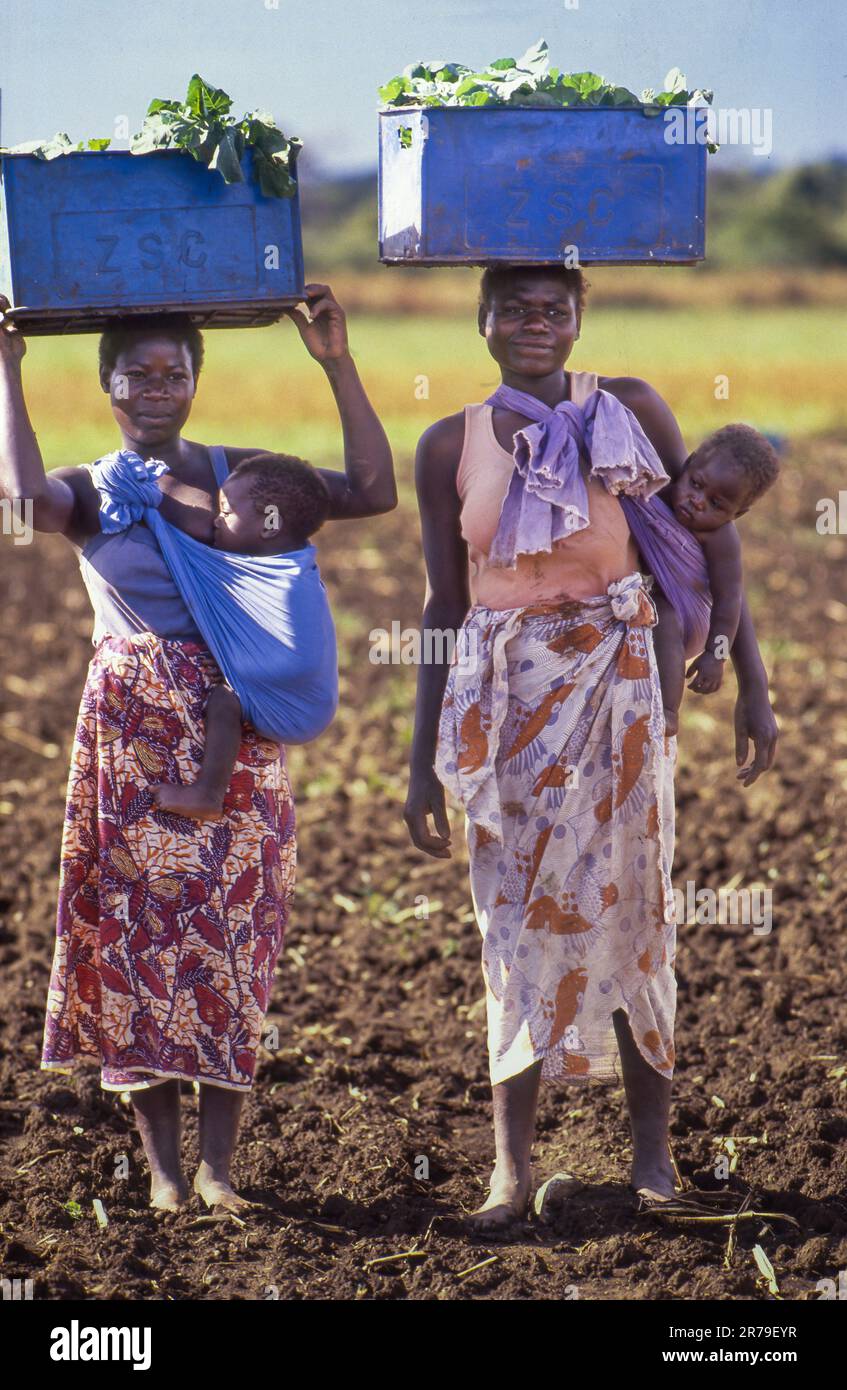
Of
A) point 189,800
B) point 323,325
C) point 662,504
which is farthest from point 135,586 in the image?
point 662,504

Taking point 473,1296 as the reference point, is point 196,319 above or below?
above

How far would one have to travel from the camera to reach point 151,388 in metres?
3.37

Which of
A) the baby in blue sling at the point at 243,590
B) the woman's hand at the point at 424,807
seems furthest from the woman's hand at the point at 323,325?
the woman's hand at the point at 424,807

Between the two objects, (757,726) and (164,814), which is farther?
(757,726)

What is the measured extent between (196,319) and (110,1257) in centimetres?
195

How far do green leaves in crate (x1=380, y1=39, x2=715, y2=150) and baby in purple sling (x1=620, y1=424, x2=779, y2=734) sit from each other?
64 cm

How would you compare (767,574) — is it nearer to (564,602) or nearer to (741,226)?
(564,602)

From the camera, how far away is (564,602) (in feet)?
11.1

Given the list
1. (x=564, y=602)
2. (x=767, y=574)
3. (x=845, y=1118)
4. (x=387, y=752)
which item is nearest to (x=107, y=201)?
(x=564, y=602)

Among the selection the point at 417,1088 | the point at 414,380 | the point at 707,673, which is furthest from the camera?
the point at 414,380

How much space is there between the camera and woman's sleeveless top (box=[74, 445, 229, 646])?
3.38 meters

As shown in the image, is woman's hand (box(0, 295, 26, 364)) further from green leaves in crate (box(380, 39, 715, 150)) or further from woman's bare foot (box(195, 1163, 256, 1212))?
woman's bare foot (box(195, 1163, 256, 1212))

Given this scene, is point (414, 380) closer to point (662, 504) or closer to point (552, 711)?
point (662, 504)

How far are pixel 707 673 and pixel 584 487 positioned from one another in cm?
51
